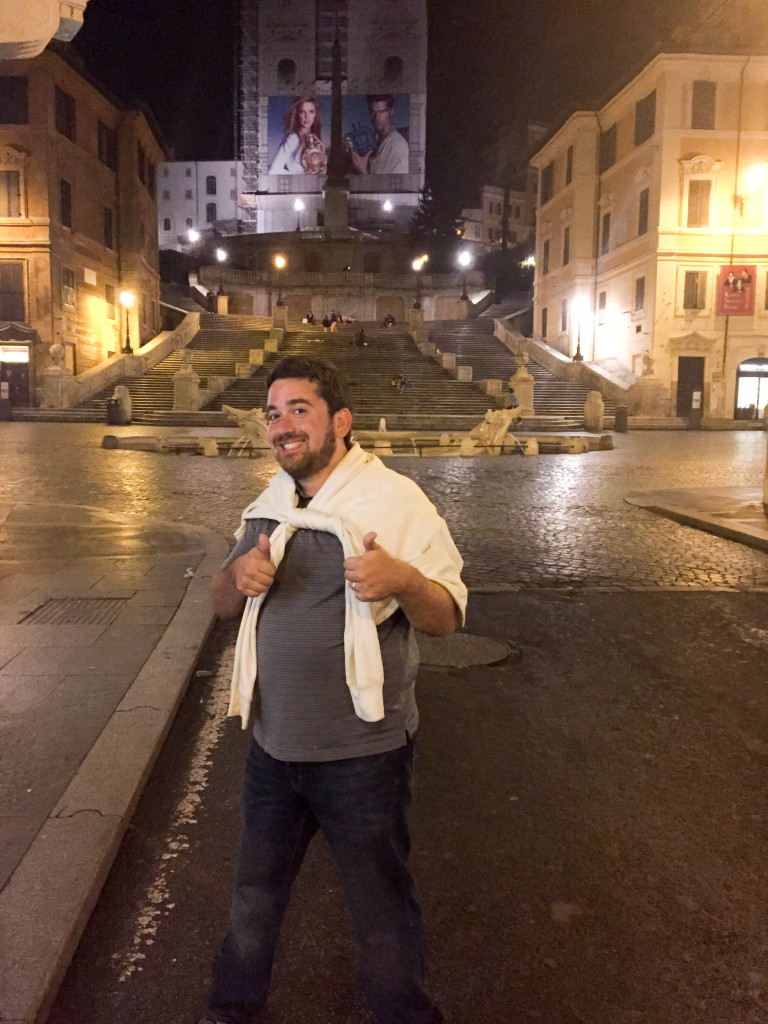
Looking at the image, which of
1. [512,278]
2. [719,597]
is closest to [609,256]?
[512,278]

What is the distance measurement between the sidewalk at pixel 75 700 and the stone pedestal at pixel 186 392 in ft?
70.2

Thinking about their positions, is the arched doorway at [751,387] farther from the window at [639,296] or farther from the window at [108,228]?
the window at [108,228]

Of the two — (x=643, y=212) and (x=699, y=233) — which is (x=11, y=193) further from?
(x=699, y=233)

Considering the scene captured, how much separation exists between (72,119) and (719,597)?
135 feet

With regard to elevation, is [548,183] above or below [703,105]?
below

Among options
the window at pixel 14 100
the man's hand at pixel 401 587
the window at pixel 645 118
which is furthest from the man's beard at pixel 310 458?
the window at pixel 14 100

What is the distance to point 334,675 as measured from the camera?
2070mm

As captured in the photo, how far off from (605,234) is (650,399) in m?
12.5

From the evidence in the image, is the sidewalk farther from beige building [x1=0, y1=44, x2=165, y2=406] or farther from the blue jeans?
beige building [x1=0, y1=44, x2=165, y2=406]

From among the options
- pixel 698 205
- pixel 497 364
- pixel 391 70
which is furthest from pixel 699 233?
pixel 391 70

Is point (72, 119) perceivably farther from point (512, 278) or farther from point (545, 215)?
point (512, 278)

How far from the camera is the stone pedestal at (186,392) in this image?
30.2 meters

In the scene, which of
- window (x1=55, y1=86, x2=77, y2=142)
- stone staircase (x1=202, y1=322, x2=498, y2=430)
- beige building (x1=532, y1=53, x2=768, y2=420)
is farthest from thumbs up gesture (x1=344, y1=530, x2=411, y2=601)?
window (x1=55, y1=86, x2=77, y2=142)

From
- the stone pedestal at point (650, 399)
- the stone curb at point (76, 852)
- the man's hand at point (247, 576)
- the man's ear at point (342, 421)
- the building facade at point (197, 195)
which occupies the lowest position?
the stone curb at point (76, 852)
